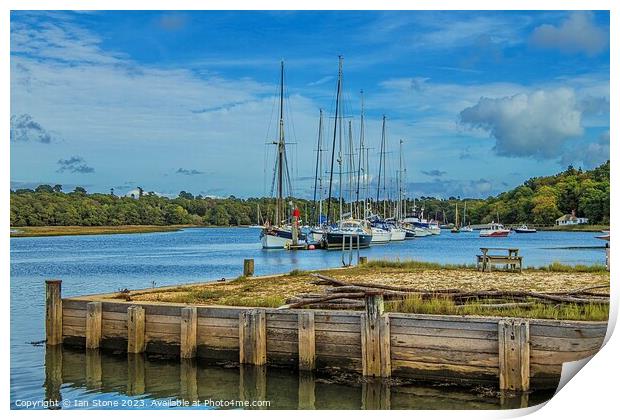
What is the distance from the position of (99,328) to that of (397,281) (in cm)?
894

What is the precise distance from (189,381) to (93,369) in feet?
8.43

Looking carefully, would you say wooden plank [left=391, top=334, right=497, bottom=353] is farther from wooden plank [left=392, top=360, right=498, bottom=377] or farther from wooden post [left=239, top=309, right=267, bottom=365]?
wooden post [left=239, top=309, right=267, bottom=365]

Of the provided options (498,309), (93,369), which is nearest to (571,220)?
(498,309)

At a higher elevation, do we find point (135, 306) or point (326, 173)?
point (326, 173)

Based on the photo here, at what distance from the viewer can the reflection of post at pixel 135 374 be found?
1521 cm

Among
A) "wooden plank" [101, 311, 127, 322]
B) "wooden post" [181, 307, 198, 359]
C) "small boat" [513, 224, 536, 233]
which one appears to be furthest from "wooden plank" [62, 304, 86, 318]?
"small boat" [513, 224, 536, 233]

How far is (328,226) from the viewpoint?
232 ft

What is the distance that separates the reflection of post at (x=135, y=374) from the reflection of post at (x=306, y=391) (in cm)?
312

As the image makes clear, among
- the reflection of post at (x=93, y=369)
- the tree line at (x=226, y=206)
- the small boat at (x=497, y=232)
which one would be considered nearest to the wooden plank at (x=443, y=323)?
the reflection of post at (x=93, y=369)

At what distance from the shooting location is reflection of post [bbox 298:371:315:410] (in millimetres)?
13883

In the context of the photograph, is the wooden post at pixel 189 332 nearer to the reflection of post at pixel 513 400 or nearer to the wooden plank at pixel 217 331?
the wooden plank at pixel 217 331

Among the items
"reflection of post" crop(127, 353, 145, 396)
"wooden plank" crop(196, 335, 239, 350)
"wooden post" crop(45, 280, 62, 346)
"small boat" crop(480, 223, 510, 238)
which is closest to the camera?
"reflection of post" crop(127, 353, 145, 396)
